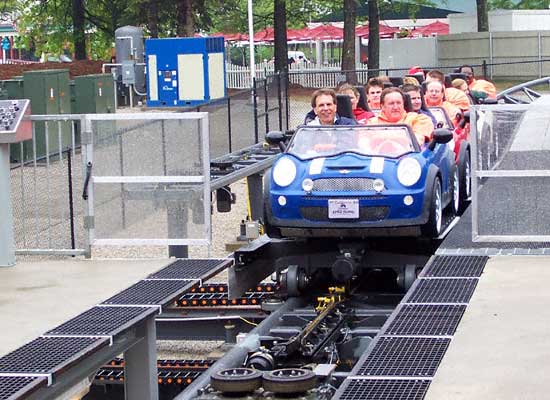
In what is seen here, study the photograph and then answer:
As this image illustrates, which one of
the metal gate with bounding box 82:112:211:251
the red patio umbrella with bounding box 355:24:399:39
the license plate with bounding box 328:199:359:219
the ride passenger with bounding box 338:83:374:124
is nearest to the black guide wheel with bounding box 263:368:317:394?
the metal gate with bounding box 82:112:211:251

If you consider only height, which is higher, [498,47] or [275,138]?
[498,47]

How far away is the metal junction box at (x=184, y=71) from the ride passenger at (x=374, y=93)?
20.3 metres

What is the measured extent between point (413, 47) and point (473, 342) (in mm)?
48824

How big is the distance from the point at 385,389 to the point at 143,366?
2.72m

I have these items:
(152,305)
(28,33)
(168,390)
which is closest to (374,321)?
(168,390)

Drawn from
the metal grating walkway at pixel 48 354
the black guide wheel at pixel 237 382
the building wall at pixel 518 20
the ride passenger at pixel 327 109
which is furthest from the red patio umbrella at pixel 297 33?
the metal grating walkway at pixel 48 354

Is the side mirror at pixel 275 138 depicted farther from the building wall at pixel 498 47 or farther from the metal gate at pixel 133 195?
the building wall at pixel 498 47

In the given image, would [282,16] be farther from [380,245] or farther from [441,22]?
[380,245]

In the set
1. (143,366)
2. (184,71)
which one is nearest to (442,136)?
(143,366)

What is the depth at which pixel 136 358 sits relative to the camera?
9055 millimetres

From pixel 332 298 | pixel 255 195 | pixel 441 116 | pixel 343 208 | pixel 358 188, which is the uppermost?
pixel 441 116

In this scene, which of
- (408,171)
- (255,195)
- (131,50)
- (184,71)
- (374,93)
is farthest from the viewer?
(131,50)

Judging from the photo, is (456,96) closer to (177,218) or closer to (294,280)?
(294,280)

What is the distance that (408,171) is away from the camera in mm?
12141
